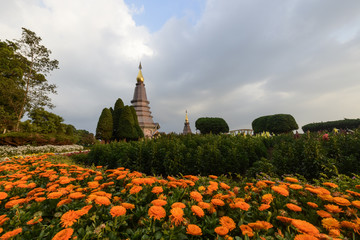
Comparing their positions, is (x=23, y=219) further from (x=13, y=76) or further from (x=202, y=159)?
(x=13, y=76)

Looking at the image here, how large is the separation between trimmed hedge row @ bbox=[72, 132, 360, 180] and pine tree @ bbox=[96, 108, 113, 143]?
1458 centimetres

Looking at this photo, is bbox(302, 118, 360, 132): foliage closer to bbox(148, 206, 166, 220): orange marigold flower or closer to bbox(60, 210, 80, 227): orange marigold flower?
bbox(148, 206, 166, 220): orange marigold flower

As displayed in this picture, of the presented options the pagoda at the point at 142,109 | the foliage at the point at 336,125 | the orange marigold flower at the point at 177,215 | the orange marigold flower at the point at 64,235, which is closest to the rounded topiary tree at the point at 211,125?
the foliage at the point at 336,125

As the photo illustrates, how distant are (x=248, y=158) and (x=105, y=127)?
1843 cm

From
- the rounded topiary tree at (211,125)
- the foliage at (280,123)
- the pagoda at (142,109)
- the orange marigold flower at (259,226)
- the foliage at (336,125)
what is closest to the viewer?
the orange marigold flower at (259,226)

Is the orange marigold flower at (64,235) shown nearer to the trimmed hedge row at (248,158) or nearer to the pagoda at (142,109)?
the trimmed hedge row at (248,158)

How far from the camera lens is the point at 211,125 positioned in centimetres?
2261

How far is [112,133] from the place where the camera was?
20688 mm

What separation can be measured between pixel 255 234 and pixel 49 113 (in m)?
30.8

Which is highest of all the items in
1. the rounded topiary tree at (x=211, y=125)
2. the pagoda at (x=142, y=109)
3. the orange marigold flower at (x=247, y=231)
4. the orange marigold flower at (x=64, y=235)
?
the pagoda at (x=142, y=109)

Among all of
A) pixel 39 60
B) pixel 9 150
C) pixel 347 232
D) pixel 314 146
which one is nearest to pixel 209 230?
pixel 347 232

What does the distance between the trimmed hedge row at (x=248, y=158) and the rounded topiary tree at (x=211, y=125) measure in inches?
657

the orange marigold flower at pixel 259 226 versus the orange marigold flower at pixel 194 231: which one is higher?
the orange marigold flower at pixel 194 231

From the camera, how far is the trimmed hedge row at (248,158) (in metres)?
4.04
